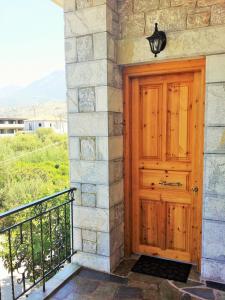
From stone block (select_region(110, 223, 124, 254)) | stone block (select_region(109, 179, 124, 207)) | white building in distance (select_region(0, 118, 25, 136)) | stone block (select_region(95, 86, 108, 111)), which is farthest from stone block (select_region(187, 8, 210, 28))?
white building in distance (select_region(0, 118, 25, 136))

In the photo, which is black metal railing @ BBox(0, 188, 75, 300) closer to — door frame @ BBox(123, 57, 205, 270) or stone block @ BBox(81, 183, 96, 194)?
stone block @ BBox(81, 183, 96, 194)

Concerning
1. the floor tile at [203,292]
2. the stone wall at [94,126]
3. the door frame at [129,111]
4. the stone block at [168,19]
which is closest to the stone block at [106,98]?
the stone wall at [94,126]

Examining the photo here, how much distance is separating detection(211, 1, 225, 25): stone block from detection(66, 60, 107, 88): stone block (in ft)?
3.37

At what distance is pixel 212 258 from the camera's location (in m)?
2.46

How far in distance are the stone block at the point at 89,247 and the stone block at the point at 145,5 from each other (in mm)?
2422

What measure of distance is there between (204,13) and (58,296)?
9.27ft

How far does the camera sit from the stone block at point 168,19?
2.40 m

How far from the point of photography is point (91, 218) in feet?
8.89

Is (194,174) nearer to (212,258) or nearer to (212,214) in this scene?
(212,214)

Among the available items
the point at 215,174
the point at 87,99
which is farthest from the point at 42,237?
the point at 215,174

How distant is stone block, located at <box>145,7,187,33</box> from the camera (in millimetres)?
Answer: 2398

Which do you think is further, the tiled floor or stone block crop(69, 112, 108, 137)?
stone block crop(69, 112, 108, 137)

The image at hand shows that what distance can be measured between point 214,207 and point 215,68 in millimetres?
1259

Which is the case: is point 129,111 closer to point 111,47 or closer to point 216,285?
point 111,47
